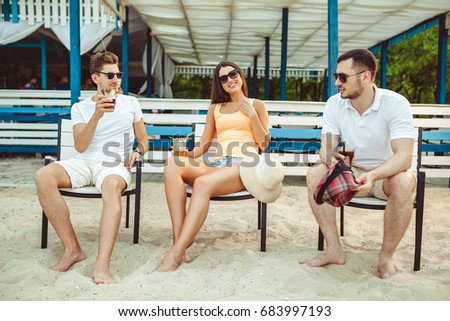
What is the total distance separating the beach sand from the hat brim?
377 millimetres

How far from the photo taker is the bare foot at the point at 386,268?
8.50 ft

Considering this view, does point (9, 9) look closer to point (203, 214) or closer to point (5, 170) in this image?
point (5, 170)

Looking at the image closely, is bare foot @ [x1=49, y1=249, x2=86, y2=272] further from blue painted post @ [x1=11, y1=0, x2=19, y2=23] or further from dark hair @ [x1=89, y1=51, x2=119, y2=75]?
blue painted post @ [x1=11, y1=0, x2=19, y2=23]

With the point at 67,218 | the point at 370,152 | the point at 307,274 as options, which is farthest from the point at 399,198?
the point at 67,218

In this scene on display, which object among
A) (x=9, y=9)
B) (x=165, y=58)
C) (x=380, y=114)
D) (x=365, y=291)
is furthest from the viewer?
(x=165, y=58)

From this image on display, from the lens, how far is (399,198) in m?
2.56

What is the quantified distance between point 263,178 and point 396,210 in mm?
758

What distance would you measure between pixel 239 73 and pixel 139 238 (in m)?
1.35

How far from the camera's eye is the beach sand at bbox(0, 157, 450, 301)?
2.31m

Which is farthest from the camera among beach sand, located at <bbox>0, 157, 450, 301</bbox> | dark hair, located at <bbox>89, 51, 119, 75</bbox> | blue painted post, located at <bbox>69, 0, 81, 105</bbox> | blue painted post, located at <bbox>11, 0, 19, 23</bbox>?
blue painted post, located at <bbox>11, 0, 19, 23</bbox>

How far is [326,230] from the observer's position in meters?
2.81

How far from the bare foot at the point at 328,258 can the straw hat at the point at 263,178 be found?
43cm

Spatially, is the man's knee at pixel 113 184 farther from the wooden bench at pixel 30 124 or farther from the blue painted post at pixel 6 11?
the blue painted post at pixel 6 11

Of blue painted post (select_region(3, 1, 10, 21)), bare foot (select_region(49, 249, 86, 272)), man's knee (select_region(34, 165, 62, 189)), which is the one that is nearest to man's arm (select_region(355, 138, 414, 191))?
bare foot (select_region(49, 249, 86, 272))
